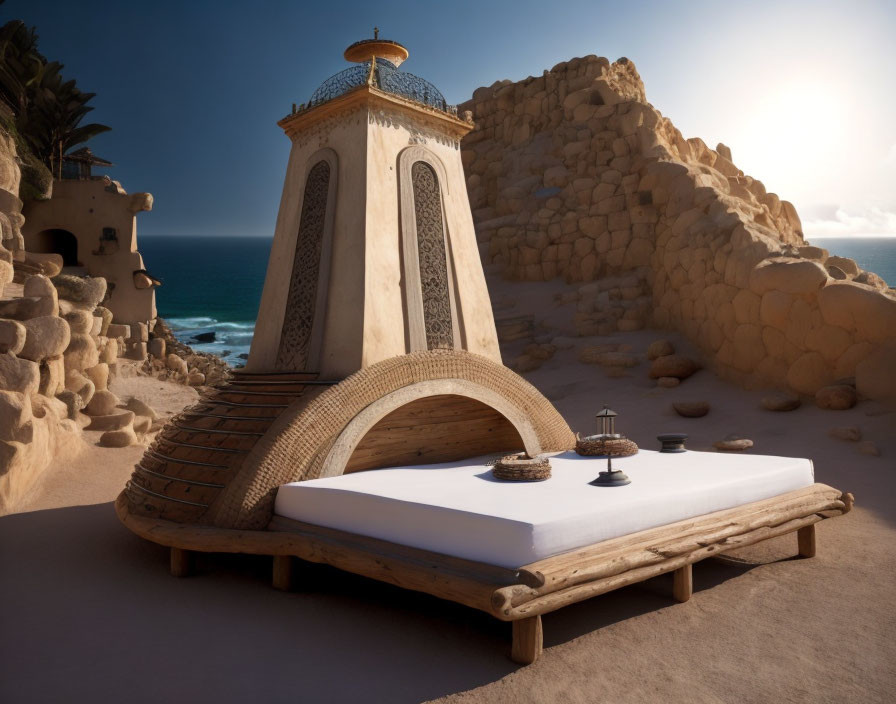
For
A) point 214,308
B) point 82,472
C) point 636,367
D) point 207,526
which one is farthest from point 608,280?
point 214,308

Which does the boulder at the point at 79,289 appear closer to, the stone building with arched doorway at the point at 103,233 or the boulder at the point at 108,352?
the boulder at the point at 108,352

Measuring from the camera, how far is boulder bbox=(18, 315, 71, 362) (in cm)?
732

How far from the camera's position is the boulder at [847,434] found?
8.08m

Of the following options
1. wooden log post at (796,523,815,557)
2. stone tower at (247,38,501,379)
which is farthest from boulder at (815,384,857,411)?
stone tower at (247,38,501,379)

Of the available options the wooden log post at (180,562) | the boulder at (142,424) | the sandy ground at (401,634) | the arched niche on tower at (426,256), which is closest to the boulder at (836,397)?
the sandy ground at (401,634)

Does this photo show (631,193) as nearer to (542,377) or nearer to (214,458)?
(542,377)

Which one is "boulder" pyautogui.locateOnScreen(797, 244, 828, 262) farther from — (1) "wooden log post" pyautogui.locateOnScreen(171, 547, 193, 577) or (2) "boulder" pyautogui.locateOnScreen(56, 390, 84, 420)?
(2) "boulder" pyautogui.locateOnScreen(56, 390, 84, 420)

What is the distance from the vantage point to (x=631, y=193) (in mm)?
14172

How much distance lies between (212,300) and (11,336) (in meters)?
46.9

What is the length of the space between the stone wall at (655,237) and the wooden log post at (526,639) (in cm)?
705

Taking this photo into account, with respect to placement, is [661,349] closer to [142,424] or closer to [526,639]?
[142,424]

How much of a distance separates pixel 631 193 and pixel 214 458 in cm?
1145

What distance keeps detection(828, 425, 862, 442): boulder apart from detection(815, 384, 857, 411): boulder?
563 millimetres

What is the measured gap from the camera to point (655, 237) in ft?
45.1
